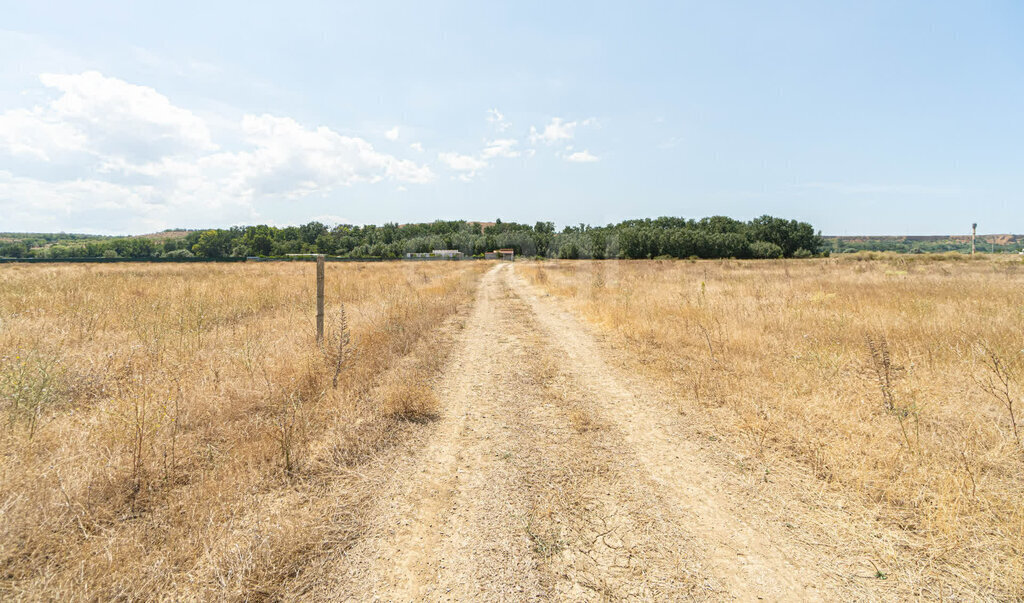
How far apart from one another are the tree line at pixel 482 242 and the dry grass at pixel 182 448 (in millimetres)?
73597

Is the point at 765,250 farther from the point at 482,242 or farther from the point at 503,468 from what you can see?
the point at 503,468

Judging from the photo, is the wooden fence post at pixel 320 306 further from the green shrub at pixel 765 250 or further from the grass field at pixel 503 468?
the green shrub at pixel 765 250

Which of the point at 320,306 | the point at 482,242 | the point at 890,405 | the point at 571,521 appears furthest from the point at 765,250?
the point at 571,521

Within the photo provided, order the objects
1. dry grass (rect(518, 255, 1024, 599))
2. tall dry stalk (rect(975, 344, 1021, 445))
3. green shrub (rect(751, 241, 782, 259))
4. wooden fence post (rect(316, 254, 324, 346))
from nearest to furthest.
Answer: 1. dry grass (rect(518, 255, 1024, 599))
2. tall dry stalk (rect(975, 344, 1021, 445))
3. wooden fence post (rect(316, 254, 324, 346))
4. green shrub (rect(751, 241, 782, 259))

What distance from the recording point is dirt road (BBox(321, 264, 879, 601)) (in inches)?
98.7

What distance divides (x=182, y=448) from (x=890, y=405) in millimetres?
8550

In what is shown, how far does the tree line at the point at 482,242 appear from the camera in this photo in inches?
3177

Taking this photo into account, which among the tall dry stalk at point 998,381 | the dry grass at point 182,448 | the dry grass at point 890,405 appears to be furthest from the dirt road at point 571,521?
the tall dry stalk at point 998,381

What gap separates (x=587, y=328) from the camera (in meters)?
11.2

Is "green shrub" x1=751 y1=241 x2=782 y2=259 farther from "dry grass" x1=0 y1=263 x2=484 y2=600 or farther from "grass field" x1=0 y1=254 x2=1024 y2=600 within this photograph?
"dry grass" x1=0 y1=263 x2=484 y2=600

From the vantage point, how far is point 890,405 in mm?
4938

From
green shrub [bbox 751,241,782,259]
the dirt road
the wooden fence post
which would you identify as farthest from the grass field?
green shrub [bbox 751,241,782,259]

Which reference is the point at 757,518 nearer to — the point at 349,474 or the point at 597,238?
the point at 349,474

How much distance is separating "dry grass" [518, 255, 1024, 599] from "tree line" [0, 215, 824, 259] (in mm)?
67749
